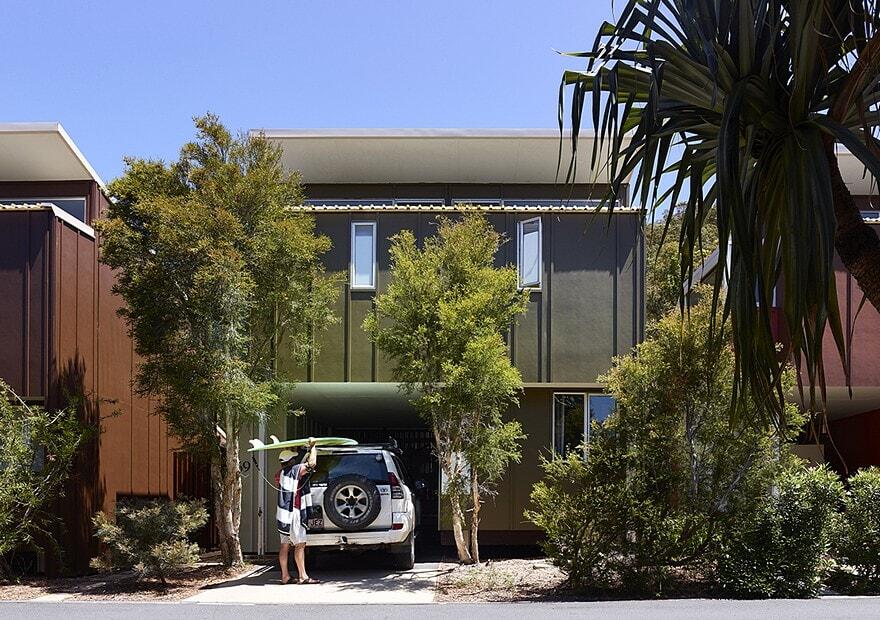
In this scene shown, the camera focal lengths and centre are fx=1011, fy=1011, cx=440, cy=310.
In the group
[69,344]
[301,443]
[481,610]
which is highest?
[69,344]

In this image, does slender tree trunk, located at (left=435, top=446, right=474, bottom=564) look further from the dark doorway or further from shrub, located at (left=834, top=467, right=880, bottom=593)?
the dark doorway

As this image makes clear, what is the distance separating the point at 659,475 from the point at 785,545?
165 cm

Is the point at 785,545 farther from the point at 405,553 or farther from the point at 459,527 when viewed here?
the point at 405,553

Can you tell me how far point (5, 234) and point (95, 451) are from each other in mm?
3363

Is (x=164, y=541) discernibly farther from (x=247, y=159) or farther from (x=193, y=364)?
(x=247, y=159)

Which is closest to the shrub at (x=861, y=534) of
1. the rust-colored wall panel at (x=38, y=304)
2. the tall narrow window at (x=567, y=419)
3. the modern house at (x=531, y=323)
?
the modern house at (x=531, y=323)

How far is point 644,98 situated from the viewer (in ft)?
15.3

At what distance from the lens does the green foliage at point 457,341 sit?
46.3 feet

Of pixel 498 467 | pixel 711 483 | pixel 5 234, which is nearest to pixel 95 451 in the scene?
pixel 5 234

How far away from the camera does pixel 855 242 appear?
3938mm

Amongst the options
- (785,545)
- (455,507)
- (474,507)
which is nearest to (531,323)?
(474,507)

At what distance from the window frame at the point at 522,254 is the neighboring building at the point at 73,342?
652cm

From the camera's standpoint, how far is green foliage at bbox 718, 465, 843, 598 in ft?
39.0

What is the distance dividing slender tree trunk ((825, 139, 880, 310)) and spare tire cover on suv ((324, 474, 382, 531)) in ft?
33.3
